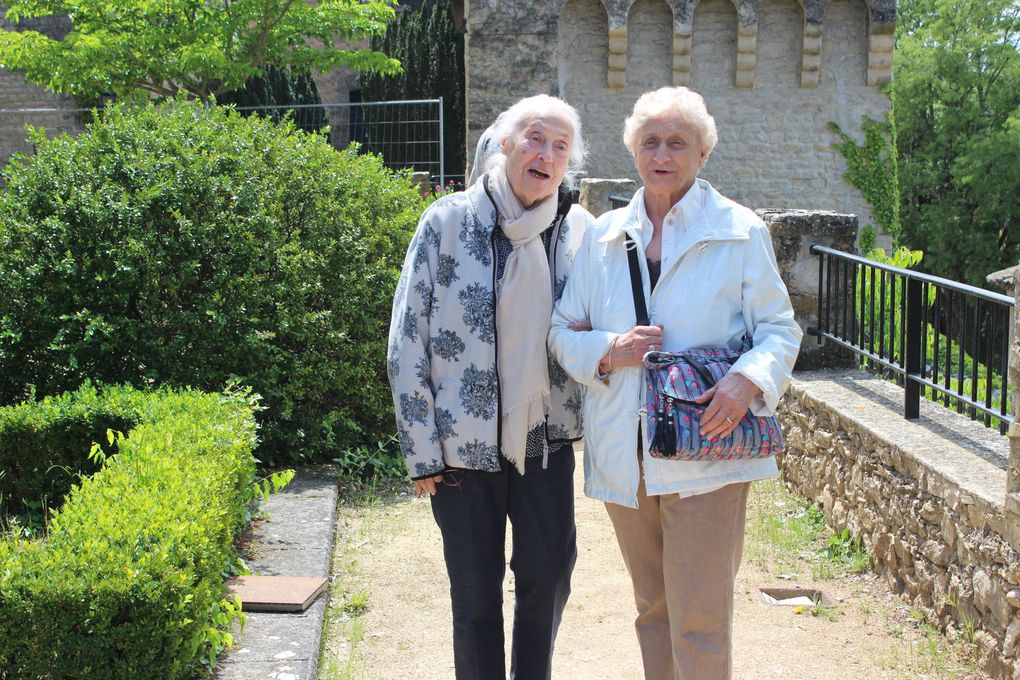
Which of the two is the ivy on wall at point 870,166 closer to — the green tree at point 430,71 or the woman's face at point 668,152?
the green tree at point 430,71

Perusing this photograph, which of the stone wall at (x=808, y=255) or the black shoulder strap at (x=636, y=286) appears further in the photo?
the stone wall at (x=808, y=255)

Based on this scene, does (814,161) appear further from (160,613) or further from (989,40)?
(989,40)

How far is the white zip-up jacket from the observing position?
8.76 feet

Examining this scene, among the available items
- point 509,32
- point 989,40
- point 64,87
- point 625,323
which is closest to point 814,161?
point 509,32

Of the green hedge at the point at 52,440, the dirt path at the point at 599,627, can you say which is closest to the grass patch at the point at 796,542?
the dirt path at the point at 599,627

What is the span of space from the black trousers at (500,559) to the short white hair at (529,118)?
866mm

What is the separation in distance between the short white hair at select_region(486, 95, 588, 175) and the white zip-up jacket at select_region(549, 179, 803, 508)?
0.37 m

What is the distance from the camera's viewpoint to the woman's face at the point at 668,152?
110 inches

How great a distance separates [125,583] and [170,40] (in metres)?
14.1

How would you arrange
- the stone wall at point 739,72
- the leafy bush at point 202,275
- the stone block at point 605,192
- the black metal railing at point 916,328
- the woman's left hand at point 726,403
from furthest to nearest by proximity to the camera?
1. the stone wall at point 739,72
2. the stone block at point 605,192
3. the leafy bush at point 202,275
4. the black metal railing at point 916,328
5. the woman's left hand at point 726,403

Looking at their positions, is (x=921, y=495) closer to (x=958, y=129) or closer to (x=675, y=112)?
(x=675, y=112)

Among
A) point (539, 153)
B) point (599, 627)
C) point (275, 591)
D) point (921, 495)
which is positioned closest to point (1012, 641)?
point (921, 495)

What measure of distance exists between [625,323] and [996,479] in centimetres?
176

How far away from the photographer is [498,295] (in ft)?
9.30
